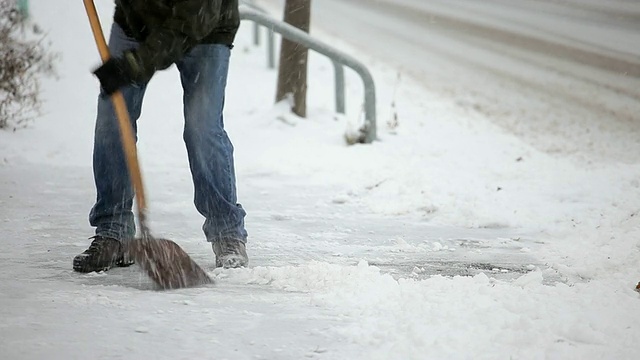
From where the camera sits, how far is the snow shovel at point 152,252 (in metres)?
3.51

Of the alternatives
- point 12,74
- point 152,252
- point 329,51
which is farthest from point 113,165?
point 329,51

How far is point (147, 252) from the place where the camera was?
11.7 ft

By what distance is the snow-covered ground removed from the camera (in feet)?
9.52

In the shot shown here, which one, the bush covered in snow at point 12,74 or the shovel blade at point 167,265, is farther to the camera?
the bush covered in snow at point 12,74

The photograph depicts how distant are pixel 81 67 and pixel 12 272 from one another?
274 inches

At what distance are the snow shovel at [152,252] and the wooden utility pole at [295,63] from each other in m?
4.87

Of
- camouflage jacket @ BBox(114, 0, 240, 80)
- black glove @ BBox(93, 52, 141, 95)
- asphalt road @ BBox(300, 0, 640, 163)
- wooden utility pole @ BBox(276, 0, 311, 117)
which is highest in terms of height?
camouflage jacket @ BBox(114, 0, 240, 80)

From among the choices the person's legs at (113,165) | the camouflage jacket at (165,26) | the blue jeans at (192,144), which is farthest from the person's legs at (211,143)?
the person's legs at (113,165)

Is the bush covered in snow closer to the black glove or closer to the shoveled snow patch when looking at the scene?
the black glove

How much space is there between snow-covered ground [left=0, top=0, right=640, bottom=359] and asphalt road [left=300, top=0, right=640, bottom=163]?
79cm

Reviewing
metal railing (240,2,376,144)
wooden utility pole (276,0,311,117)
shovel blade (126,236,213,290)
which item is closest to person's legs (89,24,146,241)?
shovel blade (126,236,213,290)

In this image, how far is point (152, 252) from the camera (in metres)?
3.55

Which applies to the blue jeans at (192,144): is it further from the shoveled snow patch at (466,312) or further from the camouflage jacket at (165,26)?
the shoveled snow patch at (466,312)

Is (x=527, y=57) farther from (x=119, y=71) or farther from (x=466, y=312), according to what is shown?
(x=466, y=312)
